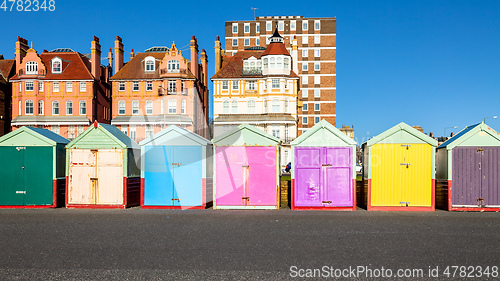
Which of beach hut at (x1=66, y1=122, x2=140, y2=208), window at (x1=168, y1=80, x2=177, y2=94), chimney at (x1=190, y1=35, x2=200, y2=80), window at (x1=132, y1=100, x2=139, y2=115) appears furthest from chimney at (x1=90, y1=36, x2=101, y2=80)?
beach hut at (x1=66, y1=122, x2=140, y2=208)

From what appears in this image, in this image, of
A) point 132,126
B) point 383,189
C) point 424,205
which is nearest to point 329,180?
point 383,189

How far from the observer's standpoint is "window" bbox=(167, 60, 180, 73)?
4562 cm

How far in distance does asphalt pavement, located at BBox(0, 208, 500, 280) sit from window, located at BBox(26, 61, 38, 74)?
37015mm

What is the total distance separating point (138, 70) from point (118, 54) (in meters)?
2.82

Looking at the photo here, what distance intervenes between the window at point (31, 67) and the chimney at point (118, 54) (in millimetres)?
8348

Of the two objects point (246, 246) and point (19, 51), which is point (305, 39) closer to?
point (19, 51)

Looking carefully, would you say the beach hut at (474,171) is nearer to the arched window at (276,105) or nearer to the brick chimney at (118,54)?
the arched window at (276,105)

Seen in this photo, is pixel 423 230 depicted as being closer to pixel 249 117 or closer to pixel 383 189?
pixel 383 189

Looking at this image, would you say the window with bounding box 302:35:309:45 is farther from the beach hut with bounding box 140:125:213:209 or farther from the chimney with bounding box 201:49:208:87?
the beach hut with bounding box 140:125:213:209

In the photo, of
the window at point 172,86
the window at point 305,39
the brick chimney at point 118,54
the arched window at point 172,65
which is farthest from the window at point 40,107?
the window at point 305,39

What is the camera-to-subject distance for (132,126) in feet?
151

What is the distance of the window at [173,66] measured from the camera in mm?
45625

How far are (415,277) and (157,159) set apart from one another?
10.7 m

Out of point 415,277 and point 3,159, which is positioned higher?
point 3,159
